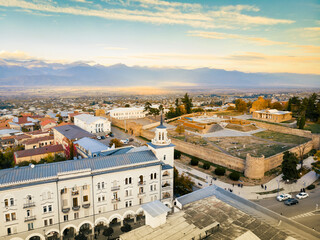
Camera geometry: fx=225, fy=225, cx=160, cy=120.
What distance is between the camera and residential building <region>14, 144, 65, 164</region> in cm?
3431

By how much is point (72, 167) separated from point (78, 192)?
2.19m

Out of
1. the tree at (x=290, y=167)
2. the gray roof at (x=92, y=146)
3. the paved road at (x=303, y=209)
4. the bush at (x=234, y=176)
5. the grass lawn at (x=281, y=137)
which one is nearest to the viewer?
the paved road at (x=303, y=209)

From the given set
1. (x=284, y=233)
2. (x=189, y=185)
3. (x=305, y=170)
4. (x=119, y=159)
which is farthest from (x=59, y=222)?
(x=305, y=170)

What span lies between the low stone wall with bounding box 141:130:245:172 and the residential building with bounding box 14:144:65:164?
849 inches

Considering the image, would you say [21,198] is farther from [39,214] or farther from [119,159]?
[119,159]

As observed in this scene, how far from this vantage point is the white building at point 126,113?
82500 millimetres

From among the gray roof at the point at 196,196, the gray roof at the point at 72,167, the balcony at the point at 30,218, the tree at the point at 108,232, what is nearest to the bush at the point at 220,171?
the gray roof at the point at 196,196

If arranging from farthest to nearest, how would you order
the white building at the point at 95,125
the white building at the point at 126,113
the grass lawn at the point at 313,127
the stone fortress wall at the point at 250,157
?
1. the white building at the point at 126,113
2. the white building at the point at 95,125
3. the grass lawn at the point at 313,127
4. the stone fortress wall at the point at 250,157

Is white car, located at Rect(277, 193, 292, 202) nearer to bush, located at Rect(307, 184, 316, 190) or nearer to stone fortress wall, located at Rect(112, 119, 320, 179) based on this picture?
bush, located at Rect(307, 184, 316, 190)

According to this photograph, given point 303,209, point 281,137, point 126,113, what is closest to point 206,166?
point 303,209

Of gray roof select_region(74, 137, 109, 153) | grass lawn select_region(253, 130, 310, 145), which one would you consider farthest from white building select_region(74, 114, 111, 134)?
grass lawn select_region(253, 130, 310, 145)

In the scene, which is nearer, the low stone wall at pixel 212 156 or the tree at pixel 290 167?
the tree at pixel 290 167

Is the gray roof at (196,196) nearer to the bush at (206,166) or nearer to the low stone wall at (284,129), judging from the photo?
the bush at (206,166)

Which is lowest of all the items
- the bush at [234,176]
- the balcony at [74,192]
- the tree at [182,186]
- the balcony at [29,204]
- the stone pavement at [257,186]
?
the stone pavement at [257,186]
